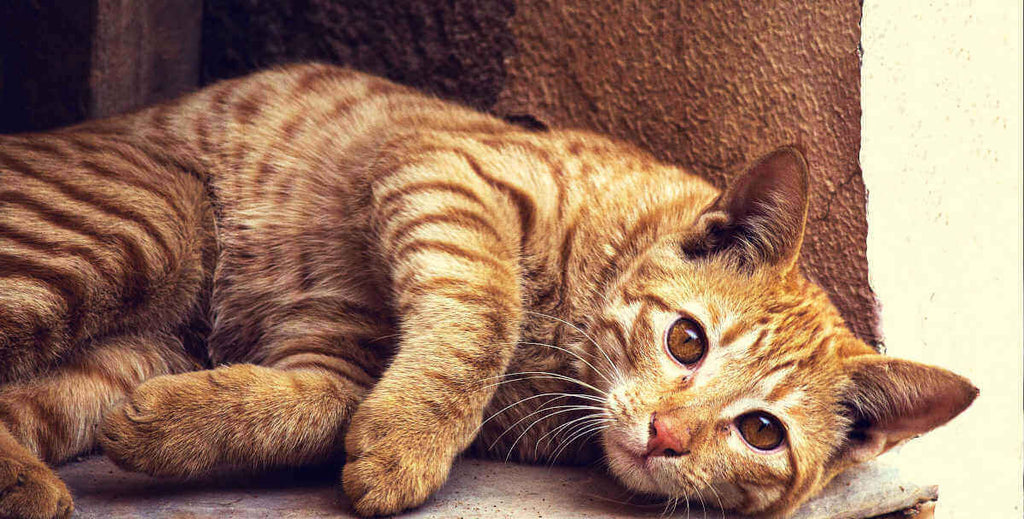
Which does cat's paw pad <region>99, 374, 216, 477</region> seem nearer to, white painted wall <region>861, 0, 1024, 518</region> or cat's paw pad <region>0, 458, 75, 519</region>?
cat's paw pad <region>0, 458, 75, 519</region>

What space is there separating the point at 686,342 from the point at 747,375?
0.55 feet

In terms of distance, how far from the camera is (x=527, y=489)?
218 centimetres

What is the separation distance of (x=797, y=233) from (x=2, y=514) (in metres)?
1.85

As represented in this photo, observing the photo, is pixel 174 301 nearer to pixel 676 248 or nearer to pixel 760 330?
pixel 676 248

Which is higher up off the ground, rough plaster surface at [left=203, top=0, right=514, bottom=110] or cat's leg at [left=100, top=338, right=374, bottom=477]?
rough plaster surface at [left=203, top=0, right=514, bottom=110]

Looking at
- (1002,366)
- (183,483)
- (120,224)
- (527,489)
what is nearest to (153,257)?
(120,224)

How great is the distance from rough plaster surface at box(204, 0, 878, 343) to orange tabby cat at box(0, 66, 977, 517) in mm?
355

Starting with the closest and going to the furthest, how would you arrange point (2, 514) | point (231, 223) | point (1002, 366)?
point (2, 514), point (231, 223), point (1002, 366)

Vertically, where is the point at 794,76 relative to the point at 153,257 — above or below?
above

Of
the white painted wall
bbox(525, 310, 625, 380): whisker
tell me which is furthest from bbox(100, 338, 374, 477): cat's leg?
the white painted wall

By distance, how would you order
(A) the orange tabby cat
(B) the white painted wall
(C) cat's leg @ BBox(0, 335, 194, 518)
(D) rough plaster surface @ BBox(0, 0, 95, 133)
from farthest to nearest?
(D) rough plaster surface @ BBox(0, 0, 95, 133)
(B) the white painted wall
(C) cat's leg @ BBox(0, 335, 194, 518)
(A) the orange tabby cat

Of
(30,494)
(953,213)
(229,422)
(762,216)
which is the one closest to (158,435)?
(229,422)

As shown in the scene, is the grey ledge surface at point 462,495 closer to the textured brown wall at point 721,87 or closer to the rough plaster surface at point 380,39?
the textured brown wall at point 721,87

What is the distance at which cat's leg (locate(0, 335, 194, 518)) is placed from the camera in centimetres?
208
